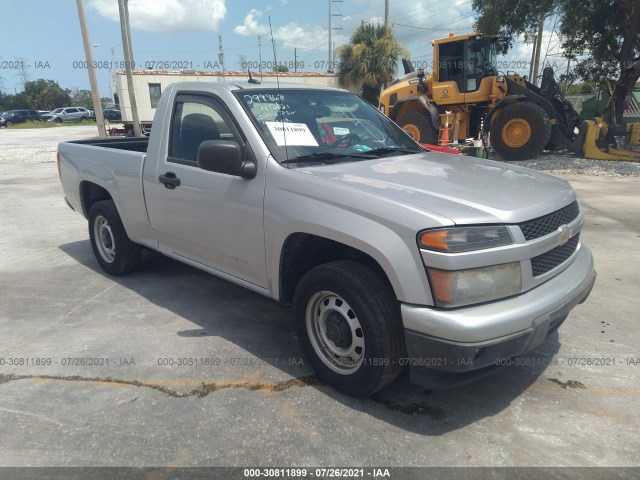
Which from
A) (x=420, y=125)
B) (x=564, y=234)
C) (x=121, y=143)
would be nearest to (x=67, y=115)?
(x=420, y=125)

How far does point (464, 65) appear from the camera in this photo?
13109mm

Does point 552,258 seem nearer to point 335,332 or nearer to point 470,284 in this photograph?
point 470,284

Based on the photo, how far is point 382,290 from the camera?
2693mm

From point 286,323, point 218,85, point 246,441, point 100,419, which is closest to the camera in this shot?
→ point 246,441

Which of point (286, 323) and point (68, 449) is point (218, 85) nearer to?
point (286, 323)

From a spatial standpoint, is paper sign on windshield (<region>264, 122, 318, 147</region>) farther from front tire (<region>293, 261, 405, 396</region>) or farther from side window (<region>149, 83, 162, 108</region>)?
side window (<region>149, 83, 162, 108</region>)

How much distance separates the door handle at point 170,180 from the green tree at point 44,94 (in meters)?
73.9

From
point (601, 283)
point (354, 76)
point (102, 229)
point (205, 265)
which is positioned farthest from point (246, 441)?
point (354, 76)

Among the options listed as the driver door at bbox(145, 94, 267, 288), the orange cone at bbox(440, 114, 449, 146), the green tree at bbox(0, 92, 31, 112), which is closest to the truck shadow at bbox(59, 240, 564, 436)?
the driver door at bbox(145, 94, 267, 288)

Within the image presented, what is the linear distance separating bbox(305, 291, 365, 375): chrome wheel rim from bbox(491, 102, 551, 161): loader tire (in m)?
10.9

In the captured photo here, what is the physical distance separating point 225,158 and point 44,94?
A: 7530cm

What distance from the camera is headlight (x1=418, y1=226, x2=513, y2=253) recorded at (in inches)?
95.0

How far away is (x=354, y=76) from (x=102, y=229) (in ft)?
92.3

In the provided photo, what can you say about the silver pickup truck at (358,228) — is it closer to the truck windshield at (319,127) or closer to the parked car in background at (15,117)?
the truck windshield at (319,127)
